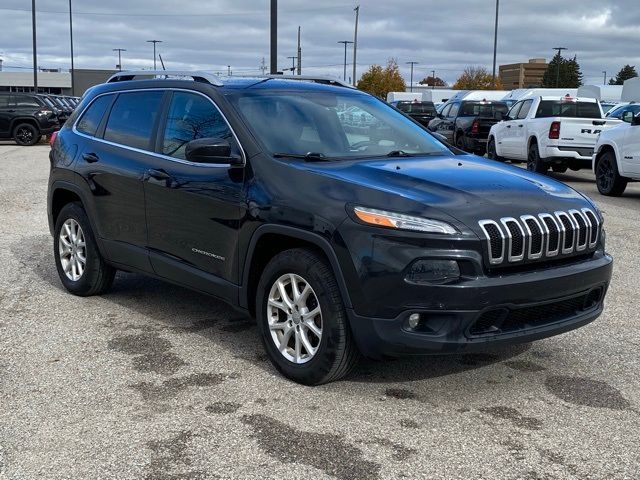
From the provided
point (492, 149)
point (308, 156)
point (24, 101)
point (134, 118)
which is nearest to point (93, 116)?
point (134, 118)

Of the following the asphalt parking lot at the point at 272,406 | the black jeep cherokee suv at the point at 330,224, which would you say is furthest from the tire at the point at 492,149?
the black jeep cherokee suv at the point at 330,224

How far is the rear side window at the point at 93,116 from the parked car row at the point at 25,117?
21957 millimetres

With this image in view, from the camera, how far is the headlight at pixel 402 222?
3863 millimetres

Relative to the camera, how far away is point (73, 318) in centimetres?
578

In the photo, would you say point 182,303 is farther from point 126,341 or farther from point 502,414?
point 502,414

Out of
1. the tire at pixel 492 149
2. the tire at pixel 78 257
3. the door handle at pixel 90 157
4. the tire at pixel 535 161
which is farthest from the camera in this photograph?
the tire at pixel 492 149

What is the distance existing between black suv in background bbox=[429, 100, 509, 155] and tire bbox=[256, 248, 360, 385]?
1778 cm

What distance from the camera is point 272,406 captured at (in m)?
4.09

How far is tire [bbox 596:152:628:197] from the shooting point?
44.5 ft

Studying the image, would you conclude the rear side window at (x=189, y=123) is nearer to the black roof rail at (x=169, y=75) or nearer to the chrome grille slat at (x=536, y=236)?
the black roof rail at (x=169, y=75)

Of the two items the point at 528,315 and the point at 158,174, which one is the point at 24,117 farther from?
the point at 528,315

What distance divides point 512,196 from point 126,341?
8.76 ft

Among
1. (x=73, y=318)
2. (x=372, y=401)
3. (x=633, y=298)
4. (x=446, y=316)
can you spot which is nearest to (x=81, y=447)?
(x=372, y=401)

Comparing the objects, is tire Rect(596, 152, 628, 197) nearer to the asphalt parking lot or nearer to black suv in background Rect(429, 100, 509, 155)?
black suv in background Rect(429, 100, 509, 155)
